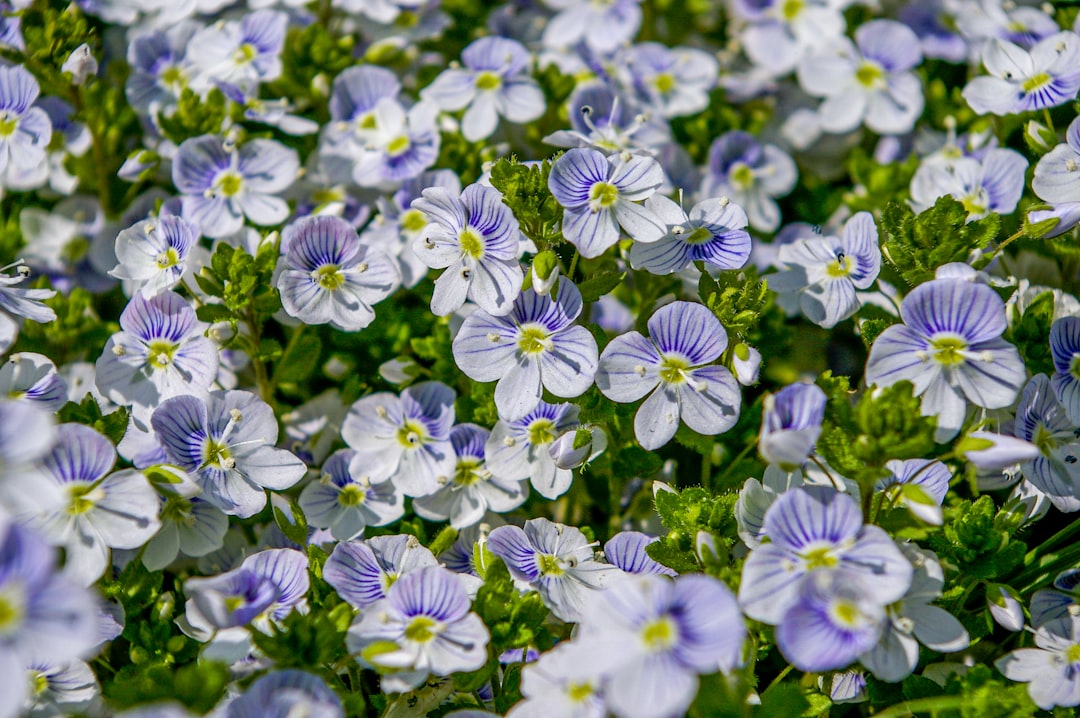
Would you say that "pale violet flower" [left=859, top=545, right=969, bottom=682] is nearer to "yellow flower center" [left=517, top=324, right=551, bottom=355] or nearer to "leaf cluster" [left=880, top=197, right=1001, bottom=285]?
"leaf cluster" [left=880, top=197, right=1001, bottom=285]

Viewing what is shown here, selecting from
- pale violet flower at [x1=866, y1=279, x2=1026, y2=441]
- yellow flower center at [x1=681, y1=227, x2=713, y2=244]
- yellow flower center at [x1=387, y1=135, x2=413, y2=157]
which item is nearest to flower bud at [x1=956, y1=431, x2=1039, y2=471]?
pale violet flower at [x1=866, y1=279, x2=1026, y2=441]

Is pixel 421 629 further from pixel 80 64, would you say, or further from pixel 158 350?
pixel 80 64

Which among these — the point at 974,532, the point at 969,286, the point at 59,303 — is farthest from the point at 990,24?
the point at 59,303

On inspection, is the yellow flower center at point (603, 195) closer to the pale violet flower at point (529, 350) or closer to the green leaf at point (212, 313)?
the pale violet flower at point (529, 350)

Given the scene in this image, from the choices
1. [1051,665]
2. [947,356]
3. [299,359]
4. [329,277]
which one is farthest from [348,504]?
[1051,665]

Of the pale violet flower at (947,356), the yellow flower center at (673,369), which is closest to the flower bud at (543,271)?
the yellow flower center at (673,369)
